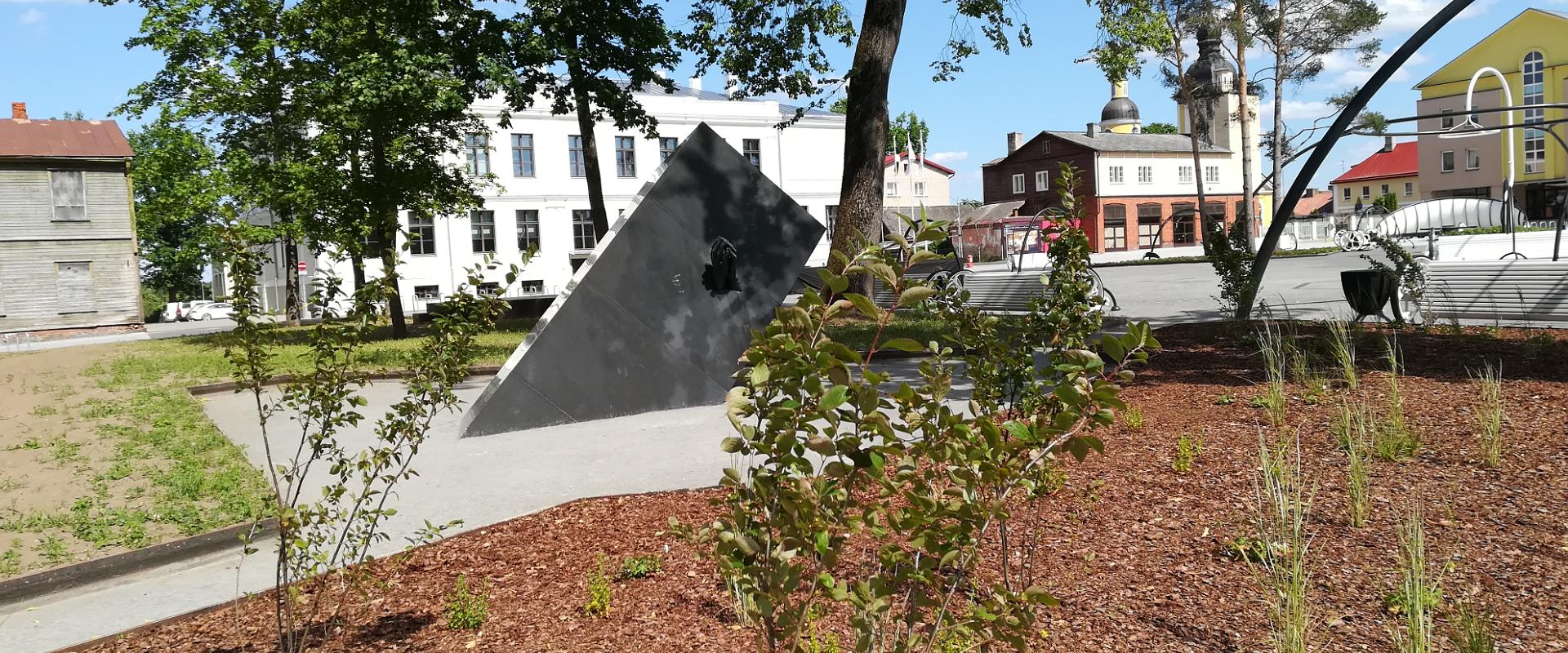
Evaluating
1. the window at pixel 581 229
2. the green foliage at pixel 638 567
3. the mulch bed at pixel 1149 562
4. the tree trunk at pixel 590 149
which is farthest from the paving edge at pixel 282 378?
the window at pixel 581 229

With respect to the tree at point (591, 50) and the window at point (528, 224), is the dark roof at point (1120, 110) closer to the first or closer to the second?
the window at point (528, 224)

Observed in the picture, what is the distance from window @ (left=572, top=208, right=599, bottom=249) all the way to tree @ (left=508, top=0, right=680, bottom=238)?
22.8m

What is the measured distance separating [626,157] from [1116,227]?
1279 inches

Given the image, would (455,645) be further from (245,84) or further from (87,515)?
(245,84)

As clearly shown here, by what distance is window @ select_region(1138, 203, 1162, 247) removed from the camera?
6312 centimetres

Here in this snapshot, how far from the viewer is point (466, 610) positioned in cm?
354

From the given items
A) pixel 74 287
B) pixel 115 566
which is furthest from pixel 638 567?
pixel 74 287

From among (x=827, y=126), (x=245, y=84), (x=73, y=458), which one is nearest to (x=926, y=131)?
(x=827, y=126)

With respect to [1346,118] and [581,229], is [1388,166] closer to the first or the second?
[581,229]

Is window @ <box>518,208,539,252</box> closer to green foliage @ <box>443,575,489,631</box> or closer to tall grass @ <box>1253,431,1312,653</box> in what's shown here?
green foliage @ <box>443,575,489,631</box>

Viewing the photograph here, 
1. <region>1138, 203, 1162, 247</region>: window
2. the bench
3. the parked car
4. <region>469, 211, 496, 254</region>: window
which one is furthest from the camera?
<region>1138, 203, 1162, 247</region>: window

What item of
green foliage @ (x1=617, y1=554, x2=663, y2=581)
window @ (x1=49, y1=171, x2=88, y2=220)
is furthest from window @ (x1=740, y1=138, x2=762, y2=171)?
green foliage @ (x1=617, y1=554, x2=663, y2=581)

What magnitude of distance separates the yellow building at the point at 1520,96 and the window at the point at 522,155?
40749mm

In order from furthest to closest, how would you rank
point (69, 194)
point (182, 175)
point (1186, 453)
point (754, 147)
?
point (754, 147) < point (69, 194) < point (182, 175) < point (1186, 453)
